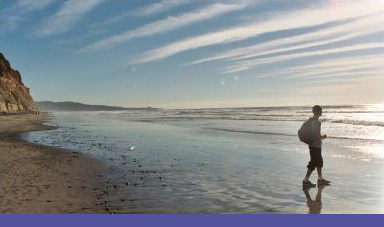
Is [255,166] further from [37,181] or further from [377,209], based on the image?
[37,181]

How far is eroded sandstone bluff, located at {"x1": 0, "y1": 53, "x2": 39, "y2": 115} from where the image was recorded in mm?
83062

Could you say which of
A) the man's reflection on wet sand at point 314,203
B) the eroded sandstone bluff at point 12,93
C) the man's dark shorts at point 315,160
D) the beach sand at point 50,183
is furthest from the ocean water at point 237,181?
the eroded sandstone bluff at point 12,93

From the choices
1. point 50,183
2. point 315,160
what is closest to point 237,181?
point 315,160

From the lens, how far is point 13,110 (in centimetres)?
8581

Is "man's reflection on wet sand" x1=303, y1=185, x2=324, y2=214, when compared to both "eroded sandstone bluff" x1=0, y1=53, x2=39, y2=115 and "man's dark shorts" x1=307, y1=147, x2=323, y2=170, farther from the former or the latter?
"eroded sandstone bluff" x1=0, y1=53, x2=39, y2=115

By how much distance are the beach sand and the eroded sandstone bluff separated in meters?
65.7

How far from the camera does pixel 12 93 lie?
90438mm

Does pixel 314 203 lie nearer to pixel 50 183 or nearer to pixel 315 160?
pixel 315 160

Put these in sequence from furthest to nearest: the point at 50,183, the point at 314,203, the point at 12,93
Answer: the point at 12,93 → the point at 50,183 → the point at 314,203

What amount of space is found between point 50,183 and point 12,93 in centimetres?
8678

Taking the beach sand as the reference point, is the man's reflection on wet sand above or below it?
above

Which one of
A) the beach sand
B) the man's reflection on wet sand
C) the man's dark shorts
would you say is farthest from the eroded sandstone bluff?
the man's reflection on wet sand

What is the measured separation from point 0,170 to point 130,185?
5.84 m

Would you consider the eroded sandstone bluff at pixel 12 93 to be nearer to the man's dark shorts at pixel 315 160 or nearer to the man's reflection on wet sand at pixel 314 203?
the man's dark shorts at pixel 315 160
